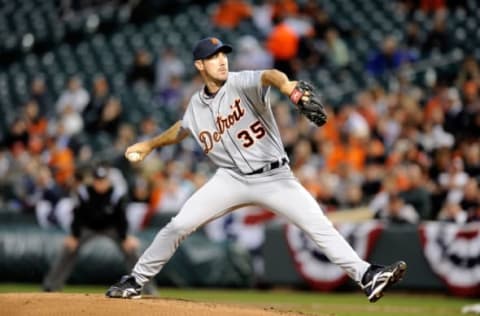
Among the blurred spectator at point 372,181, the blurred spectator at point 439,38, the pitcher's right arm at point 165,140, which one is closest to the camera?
the pitcher's right arm at point 165,140

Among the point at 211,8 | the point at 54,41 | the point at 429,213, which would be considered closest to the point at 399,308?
the point at 429,213

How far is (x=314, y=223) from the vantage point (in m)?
8.06

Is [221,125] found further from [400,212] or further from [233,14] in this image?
[233,14]

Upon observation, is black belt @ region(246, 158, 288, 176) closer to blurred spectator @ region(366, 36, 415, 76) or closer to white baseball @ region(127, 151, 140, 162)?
white baseball @ region(127, 151, 140, 162)

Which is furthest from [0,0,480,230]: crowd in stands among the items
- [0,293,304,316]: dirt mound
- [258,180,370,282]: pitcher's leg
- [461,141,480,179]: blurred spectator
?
[0,293,304,316]: dirt mound

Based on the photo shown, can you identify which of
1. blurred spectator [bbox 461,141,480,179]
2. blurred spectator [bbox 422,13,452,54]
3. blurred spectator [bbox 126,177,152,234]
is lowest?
blurred spectator [bbox 126,177,152,234]

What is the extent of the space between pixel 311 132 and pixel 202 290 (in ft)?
11.5

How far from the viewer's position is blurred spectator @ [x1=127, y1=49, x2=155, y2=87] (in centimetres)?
2052

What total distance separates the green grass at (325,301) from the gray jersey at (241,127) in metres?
2.40

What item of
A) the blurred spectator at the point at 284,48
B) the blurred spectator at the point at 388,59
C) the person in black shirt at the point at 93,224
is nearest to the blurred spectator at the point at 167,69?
the blurred spectator at the point at 284,48

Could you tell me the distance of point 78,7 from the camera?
81.7 feet

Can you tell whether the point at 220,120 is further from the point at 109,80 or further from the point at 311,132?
the point at 109,80

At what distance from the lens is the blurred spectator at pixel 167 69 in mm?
20125

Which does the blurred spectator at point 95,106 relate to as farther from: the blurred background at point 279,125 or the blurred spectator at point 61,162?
the blurred spectator at point 61,162
